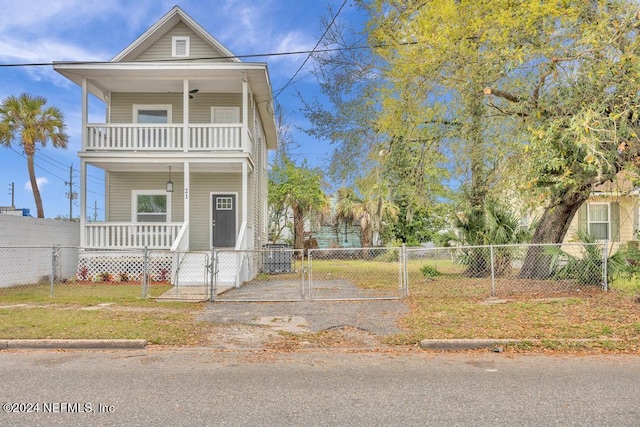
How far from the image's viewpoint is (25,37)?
16703 mm

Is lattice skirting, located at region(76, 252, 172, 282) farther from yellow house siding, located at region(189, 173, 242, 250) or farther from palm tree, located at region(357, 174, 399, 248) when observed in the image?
palm tree, located at region(357, 174, 399, 248)

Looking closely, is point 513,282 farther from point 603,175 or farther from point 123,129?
point 123,129

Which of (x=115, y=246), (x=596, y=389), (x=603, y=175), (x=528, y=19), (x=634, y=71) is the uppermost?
(x=528, y=19)

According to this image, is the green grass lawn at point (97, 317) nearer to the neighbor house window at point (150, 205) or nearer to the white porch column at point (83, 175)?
the white porch column at point (83, 175)

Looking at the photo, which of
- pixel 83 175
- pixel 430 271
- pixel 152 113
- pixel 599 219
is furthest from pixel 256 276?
pixel 599 219

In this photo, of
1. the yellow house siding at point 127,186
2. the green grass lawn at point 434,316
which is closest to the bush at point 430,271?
the green grass lawn at point 434,316

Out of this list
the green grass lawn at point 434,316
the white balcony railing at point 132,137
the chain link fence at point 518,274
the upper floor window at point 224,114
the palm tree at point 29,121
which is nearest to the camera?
the green grass lawn at point 434,316

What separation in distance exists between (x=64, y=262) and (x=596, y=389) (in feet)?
53.7

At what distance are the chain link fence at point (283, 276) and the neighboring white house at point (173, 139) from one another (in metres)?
0.82

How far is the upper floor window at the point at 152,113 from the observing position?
1708 centimetres

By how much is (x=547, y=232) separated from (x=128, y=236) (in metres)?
12.7

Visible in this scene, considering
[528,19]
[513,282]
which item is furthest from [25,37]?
[513,282]

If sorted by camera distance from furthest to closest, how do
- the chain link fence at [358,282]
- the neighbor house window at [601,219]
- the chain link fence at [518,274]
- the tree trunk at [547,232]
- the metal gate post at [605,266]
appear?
the neighbor house window at [601,219], the tree trunk at [547,232], the chain link fence at [518,274], the chain link fence at [358,282], the metal gate post at [605,266]

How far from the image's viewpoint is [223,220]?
56.9ft
